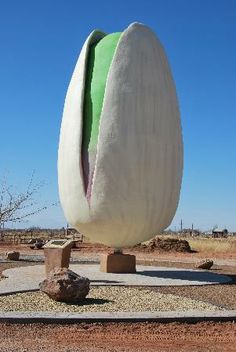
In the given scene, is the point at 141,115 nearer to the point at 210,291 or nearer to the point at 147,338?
the point at 210,291

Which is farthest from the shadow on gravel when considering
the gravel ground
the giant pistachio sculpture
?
the gravel ground

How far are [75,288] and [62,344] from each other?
2773mm

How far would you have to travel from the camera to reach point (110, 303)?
9898mm

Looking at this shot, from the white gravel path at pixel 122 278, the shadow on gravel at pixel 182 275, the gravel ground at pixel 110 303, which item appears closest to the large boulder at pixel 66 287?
the gravel ground at pixel 110 303

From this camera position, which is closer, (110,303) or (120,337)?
(120,337)

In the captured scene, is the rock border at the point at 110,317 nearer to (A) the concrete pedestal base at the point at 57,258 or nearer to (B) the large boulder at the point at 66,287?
(B) the large boulder at the point at 66,287

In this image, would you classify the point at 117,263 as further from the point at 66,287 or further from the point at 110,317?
the point at 110,317

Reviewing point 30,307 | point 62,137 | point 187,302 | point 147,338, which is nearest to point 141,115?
point 62,137

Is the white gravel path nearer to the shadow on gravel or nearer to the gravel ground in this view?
the shadow on gravel

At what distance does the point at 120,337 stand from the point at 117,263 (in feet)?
28.5

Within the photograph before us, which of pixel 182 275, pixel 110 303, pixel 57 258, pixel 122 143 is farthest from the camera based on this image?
pixel 182 275

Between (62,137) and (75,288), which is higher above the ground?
A: (62,137)

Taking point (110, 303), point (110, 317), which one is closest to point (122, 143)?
point (110, 303)

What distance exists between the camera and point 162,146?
1471 cm
